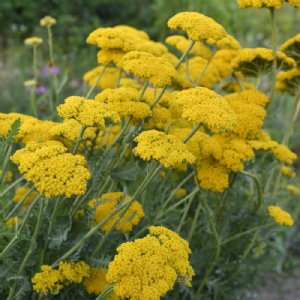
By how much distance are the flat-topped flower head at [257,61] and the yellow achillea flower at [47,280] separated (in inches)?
54.7

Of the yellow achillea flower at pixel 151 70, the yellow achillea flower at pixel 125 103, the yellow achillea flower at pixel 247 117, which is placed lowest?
the yellow achillea flower at pixel 247 117

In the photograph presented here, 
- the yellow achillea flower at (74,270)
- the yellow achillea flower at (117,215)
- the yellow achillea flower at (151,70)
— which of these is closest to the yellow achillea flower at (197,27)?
the yellow achillea flower at (151,70)

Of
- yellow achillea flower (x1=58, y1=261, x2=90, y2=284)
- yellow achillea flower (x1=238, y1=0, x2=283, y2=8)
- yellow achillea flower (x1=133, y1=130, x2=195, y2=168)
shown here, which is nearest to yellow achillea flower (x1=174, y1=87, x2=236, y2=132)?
yellow achillea flower (x1=133, y1=130, x2=195, y2=168)

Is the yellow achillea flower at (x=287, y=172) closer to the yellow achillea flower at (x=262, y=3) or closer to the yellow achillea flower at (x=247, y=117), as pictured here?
the yellow achillea flower at (x=247, y=117)

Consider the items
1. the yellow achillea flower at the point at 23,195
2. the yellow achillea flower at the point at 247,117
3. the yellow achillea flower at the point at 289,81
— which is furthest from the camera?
the yellow achillea flower at the point at 289,81

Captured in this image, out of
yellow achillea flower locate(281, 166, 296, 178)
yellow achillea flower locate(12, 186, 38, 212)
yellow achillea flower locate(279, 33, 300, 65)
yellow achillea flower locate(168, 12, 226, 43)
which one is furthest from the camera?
yellow achillea flower locate(281, 166, 296, 178)

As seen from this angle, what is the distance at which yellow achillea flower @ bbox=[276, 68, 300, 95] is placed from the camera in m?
3.10

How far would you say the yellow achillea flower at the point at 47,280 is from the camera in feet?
7.01

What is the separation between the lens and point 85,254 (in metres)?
2.45

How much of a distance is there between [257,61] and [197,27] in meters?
0.59

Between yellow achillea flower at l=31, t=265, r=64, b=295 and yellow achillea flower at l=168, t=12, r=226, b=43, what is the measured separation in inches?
44.1

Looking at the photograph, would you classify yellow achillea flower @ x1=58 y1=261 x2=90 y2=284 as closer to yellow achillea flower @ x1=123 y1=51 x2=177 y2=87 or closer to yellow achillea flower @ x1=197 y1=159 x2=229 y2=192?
yellow achillea flower @ x1=197 y1=159 x2=229 y2=192

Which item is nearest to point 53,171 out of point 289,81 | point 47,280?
point 47,280

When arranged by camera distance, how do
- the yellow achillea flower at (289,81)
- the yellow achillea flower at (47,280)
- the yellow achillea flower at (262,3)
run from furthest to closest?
the yellow achillea flower at (289,81) < the yellow achillea flower at (262,3) < the yellow achillea flower at (47,280)
